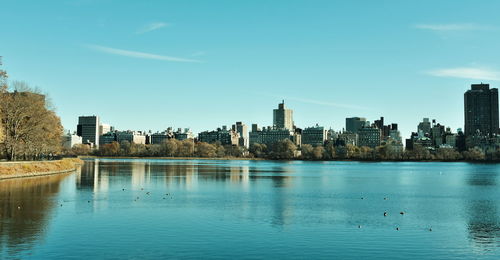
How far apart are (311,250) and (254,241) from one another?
4.24 m

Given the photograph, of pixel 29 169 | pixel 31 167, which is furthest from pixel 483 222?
pixel 31 167

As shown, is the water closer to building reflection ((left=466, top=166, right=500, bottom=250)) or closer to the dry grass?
building reflection ((left=466, top=166, right=500, bottom=250))

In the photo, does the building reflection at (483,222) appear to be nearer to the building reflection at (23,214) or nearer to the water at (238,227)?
the water at (238,227)

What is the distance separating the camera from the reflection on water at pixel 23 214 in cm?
3175

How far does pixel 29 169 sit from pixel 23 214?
54079mm

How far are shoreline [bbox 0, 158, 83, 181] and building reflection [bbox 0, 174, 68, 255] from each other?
48.6ft

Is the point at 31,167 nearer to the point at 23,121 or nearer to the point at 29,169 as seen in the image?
the point at 29,169

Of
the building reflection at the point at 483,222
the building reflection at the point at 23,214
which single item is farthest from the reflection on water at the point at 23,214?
the building reflection at the point at 483,222

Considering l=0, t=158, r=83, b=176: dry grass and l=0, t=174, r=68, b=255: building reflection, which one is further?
l=0, t=158, r=83, b=176: dry grass

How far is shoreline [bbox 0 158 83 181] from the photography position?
8362 cm

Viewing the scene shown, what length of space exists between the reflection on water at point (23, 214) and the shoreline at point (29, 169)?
16.5 meters

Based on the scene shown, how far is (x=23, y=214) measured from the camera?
4306cm

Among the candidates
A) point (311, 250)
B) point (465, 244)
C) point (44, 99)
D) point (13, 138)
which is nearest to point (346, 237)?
point (311, 250)

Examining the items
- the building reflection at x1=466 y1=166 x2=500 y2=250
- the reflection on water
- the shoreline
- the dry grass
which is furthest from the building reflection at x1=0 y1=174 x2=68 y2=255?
the building reflection at x1=466 y1=166 x2=500 y2=250
